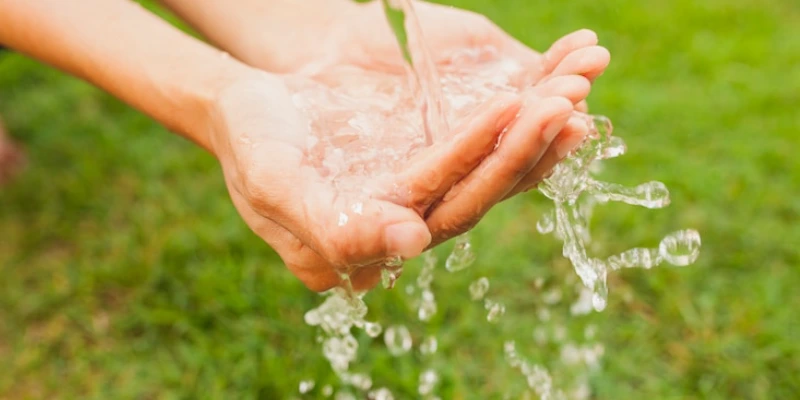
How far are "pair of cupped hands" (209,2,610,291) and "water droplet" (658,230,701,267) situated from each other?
13.8 inches

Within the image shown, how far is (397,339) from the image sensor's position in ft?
6.43

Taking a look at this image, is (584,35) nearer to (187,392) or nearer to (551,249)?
(551,249)

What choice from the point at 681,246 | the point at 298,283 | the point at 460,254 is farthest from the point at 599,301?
the point at 298,283

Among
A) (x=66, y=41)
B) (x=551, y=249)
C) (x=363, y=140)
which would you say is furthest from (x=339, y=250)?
(x=551, y=249)

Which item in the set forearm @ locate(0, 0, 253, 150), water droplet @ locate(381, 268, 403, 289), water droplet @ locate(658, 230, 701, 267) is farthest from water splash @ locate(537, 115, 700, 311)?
forearm @ locate(0, 0, 253, 150)

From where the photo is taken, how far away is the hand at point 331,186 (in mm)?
1172

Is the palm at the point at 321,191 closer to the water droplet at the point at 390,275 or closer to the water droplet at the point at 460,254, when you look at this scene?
the water droplet at the point at 390,275

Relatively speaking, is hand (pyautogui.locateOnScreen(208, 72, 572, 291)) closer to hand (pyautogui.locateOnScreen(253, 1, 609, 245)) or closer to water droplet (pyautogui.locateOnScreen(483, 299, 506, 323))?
hand (pyautogui.locateOnScreen(253, 1, 609, 245))

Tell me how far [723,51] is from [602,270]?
2.18 meters

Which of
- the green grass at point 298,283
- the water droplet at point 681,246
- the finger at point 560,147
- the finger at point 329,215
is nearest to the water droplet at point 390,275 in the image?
the finger at point 329,215

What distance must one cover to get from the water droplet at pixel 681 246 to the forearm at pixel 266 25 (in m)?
0.98

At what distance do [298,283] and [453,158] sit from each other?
1.02m

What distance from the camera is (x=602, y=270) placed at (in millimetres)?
1612

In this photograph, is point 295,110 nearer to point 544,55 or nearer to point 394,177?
point 394,177
